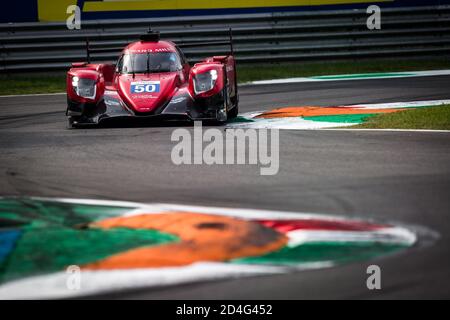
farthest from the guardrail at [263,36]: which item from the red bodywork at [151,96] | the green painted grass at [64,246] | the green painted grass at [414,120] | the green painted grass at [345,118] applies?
the green painted grass at [64,246]

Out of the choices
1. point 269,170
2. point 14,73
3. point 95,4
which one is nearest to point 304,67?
point 95,4

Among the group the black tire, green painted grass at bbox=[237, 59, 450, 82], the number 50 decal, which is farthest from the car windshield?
green painted grass at bbox=[237, 59, 450, 82]

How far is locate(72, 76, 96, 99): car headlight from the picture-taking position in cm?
1155

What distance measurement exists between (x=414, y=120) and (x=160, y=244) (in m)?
6.32

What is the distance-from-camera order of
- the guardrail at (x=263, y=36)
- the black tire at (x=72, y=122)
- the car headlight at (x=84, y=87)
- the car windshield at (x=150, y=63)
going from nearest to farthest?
the car headlight at (x=84, y=87)
the black tire at (x=72, y=122)
the car windshield at (x=150, y=63)
the guardrail at (x=263, y=36)

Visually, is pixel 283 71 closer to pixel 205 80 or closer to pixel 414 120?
pixel 205 80

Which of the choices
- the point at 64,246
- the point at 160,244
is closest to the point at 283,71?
the point at 160,244

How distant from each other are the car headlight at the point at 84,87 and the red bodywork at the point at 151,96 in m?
0.01

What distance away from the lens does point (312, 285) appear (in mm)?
4547

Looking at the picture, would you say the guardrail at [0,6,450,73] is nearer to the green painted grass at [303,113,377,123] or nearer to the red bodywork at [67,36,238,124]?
the red bodywork at [67,36,238,124]

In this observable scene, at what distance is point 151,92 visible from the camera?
11406 millimetres

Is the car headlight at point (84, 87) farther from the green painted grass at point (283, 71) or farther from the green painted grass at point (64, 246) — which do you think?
the green painted grass at point (64, 246)

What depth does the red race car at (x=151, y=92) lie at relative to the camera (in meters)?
11.3

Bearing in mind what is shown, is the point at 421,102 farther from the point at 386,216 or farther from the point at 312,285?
the point at 312,285
